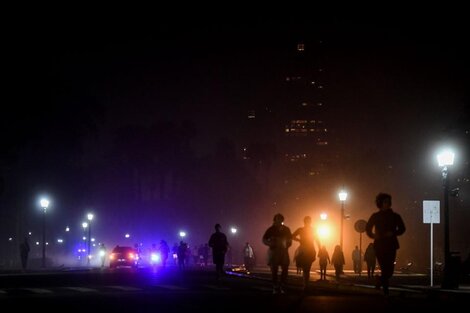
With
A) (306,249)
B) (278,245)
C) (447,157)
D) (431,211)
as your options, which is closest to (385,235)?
(278,245)

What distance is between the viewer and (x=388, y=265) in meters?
15.4

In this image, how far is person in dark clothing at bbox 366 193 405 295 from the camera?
15.4m

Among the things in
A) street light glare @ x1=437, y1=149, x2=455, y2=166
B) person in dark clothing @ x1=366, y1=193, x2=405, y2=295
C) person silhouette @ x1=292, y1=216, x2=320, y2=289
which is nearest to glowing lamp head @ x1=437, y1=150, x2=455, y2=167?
street light glare @ x1=437, y1=149, x2=455, y2=166

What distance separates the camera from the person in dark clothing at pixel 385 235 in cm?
1540

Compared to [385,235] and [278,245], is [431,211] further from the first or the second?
[385,235]

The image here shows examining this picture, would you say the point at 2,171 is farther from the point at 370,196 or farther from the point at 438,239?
the point at 370,196

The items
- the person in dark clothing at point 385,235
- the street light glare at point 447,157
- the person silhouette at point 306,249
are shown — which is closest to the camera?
the person in dark clothing at point 385,235

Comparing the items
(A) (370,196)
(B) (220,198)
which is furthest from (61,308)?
(B) (220,198)

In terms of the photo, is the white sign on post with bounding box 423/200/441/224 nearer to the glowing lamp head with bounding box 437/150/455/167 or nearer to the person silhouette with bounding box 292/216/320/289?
the glowing lamp head with bounding box 437/150/455/167

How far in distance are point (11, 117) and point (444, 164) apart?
3638cm

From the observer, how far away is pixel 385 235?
1547 cm

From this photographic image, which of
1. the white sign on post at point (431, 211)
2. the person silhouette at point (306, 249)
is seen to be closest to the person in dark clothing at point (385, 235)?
the person silhouette at point (306, 249)

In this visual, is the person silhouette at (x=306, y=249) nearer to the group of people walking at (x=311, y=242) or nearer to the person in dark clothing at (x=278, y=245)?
the group of people walking at (x=311, y=242)

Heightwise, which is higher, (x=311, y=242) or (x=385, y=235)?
(x=385, y=235)
